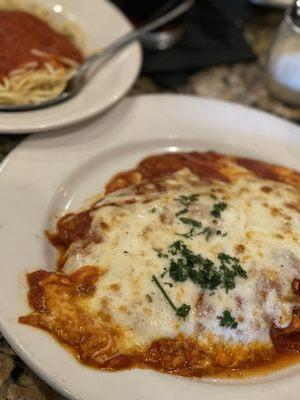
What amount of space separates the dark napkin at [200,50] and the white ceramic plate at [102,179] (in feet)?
1.28

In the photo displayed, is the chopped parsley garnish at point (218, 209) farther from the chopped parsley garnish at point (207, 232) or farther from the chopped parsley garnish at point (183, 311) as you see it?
the chopped parsley garnish at point (183, 311)

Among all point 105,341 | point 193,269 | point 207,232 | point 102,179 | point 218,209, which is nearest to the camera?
point 105,341

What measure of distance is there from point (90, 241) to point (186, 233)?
370mm

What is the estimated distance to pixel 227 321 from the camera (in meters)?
1.91

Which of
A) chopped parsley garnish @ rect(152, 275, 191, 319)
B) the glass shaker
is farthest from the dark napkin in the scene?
chopped parsley garnish @ rect(152, 275, 191, 319)

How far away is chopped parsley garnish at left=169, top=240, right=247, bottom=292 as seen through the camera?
1.96 meters

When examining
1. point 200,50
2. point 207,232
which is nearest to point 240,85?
point 200,50

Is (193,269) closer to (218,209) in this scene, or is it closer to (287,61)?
(218,209)

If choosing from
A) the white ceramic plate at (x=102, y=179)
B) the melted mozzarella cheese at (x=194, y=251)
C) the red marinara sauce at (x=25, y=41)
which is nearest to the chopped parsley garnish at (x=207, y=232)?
the melted mozzarella cheese at (x=194, y=251)

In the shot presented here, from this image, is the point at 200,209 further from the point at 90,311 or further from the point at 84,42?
the point at 84,42

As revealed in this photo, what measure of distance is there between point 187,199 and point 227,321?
0.56 meters

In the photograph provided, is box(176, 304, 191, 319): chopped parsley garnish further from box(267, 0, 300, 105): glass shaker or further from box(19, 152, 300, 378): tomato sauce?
box(267, 0, 300, 105): glass shaker

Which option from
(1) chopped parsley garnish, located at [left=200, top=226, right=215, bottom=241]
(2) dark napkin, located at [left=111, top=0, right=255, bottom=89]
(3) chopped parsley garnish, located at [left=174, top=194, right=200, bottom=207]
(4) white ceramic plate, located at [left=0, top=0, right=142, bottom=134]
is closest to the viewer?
(1) chopped parsley garnish, located at [left=200, top=226, right=215, bottom=241]

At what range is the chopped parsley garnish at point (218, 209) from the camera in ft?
7.18
